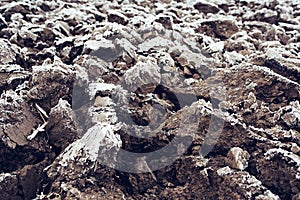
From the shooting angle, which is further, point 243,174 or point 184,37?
point 184,37

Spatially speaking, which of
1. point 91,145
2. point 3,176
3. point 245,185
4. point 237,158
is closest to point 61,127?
point 91,145

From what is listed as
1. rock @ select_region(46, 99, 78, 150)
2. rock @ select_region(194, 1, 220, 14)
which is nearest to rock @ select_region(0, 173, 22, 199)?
rock @ select_region(46, 99, 78, 150)

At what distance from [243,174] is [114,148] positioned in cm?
261

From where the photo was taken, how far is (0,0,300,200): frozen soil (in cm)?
674

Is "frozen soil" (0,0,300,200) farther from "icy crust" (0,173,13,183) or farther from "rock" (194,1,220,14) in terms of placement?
"rock" (194,1,220,14)

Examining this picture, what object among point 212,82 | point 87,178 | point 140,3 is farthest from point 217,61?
point 140,3

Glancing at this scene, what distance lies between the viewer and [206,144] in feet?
23.5

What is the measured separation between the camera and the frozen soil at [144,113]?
6742 millimetres

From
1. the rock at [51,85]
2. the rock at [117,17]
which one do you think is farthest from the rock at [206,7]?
the rock at [51,85]

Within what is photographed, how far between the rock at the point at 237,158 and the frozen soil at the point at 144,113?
2 cm

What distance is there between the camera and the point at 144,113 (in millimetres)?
7742

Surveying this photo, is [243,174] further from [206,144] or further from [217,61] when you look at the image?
[217,61]

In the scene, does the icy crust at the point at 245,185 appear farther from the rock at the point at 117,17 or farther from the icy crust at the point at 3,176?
the rock at the point at 117,17

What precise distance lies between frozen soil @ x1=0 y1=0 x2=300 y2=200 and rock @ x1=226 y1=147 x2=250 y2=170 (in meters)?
0.02
